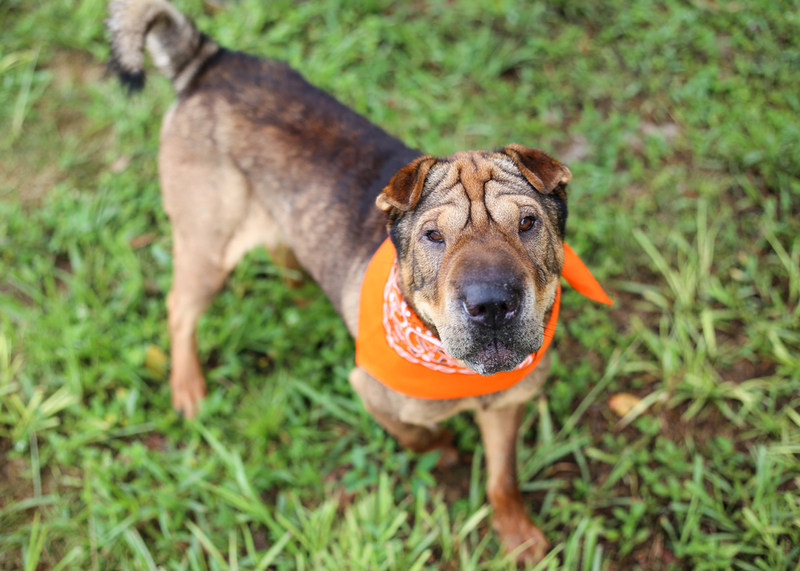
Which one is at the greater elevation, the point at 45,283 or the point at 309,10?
the point at 309,10

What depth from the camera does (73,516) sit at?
374 cm

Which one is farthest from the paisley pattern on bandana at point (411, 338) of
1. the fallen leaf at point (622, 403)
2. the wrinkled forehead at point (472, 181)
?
the fallen leaf at point (622, 403)

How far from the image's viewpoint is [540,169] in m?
2.69

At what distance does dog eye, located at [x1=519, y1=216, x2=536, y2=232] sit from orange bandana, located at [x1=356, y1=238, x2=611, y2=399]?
518mm

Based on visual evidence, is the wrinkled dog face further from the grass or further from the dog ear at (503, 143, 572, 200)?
the grass

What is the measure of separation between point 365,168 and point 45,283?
3065 mm

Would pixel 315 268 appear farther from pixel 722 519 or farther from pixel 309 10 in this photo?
pixel 309 10

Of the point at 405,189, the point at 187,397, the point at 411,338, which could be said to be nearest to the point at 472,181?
the point at 405,189

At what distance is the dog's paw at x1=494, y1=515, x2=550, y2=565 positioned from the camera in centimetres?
347

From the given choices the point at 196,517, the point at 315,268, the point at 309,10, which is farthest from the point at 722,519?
the point at 309,10

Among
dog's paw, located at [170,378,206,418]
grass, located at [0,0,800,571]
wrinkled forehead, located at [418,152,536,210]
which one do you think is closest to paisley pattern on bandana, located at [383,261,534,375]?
wrinkled forehead, located at [418,152,536,210]

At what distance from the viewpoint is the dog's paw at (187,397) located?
416 centimetres

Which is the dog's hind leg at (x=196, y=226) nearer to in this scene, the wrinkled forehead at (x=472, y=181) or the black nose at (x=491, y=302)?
the wrinkled forehead at (x=472, y=181)

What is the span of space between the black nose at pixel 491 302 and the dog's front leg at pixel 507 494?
4.36 ft
